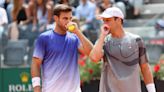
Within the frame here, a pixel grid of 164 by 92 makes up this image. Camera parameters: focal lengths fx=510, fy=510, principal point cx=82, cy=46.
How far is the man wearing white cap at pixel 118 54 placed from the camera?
17.6 feet

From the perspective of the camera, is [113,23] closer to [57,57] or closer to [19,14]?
[57,57]

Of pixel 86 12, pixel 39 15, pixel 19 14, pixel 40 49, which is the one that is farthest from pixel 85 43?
pixel 19 14

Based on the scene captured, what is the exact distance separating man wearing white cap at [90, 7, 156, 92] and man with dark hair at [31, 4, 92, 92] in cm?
26

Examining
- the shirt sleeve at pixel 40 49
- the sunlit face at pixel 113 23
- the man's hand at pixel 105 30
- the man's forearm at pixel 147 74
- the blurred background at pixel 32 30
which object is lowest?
the blurred background at pixel 32 30

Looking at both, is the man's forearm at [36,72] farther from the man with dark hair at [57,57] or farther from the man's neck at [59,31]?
the man's neck at [59,31]

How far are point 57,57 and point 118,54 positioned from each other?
2.32 feet

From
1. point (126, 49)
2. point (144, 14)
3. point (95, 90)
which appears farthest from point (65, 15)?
point (144, 14)

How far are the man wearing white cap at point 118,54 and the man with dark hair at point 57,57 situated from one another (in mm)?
257

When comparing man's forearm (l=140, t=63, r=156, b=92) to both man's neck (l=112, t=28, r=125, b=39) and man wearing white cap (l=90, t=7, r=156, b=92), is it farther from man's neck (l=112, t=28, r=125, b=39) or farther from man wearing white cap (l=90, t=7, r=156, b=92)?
man's neck (l=112, t=28, r=125, b=39)

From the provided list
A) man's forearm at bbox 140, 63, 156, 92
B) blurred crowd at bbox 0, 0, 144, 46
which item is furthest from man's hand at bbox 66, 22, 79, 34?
blurred crowd at bbox 0, 0, 144, 46

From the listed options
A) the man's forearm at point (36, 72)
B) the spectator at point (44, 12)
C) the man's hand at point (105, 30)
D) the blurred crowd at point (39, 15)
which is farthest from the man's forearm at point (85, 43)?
the spectator at point (44, 12)

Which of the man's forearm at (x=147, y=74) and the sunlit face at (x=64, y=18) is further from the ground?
the sunlit face at (x=64, y=18)

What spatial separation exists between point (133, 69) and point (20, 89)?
19.6 feet

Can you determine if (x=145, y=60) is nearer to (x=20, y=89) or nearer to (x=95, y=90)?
(x=95, y=90)
